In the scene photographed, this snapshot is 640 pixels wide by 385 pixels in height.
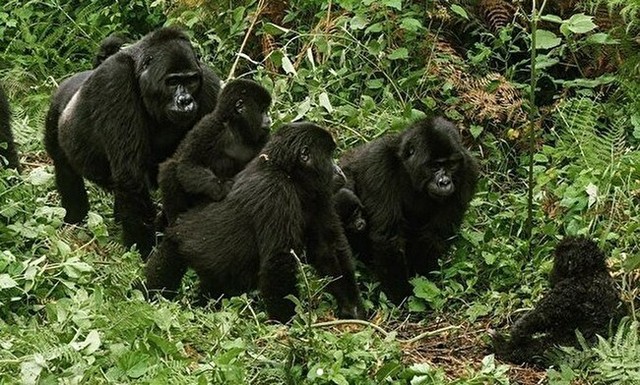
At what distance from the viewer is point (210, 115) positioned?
267 inches

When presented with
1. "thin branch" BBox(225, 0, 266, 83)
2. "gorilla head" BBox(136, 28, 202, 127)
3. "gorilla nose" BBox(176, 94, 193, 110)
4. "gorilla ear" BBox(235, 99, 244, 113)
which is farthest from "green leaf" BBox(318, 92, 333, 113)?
"gorilla ear" BBox(235, 99, 244, 113)

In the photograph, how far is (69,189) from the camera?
7.91 metres

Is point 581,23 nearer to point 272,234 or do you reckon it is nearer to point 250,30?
point 272,234

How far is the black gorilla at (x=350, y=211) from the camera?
700 centimetres

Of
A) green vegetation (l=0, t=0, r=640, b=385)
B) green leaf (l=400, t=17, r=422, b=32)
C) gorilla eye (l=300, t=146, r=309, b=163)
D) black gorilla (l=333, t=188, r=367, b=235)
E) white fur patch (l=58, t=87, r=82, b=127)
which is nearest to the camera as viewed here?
green vegetation (l=0, t=0, r=640, b=385)

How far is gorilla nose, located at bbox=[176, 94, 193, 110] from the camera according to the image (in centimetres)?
705

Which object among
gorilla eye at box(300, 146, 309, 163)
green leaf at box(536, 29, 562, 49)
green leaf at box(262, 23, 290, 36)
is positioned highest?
green leaf at box(536, 29, 562, 49)

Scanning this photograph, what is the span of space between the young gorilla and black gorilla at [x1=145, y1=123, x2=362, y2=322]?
1039 millimetres

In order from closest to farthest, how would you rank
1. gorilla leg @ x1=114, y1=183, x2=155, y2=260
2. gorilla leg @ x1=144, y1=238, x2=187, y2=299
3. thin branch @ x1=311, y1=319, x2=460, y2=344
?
thin branch @ x1=311, y1=319, x2=460, y2=344 < gorilla leg @ x1=144, y1=238, x2=187, y2=299 < gorilla leg @ x1=114, y1=183, x2=155, y2=260

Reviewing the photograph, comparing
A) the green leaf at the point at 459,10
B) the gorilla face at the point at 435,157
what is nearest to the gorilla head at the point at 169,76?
the gorilla face at the point at 435,157

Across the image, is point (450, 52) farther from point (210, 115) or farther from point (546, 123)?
point (210, 115)

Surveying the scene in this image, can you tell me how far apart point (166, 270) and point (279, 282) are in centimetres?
79

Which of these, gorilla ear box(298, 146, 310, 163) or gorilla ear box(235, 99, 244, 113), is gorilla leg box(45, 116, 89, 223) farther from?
gorilla ear box(298, 146, 310, 163)

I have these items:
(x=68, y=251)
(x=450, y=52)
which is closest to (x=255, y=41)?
(x=450, y=52)
